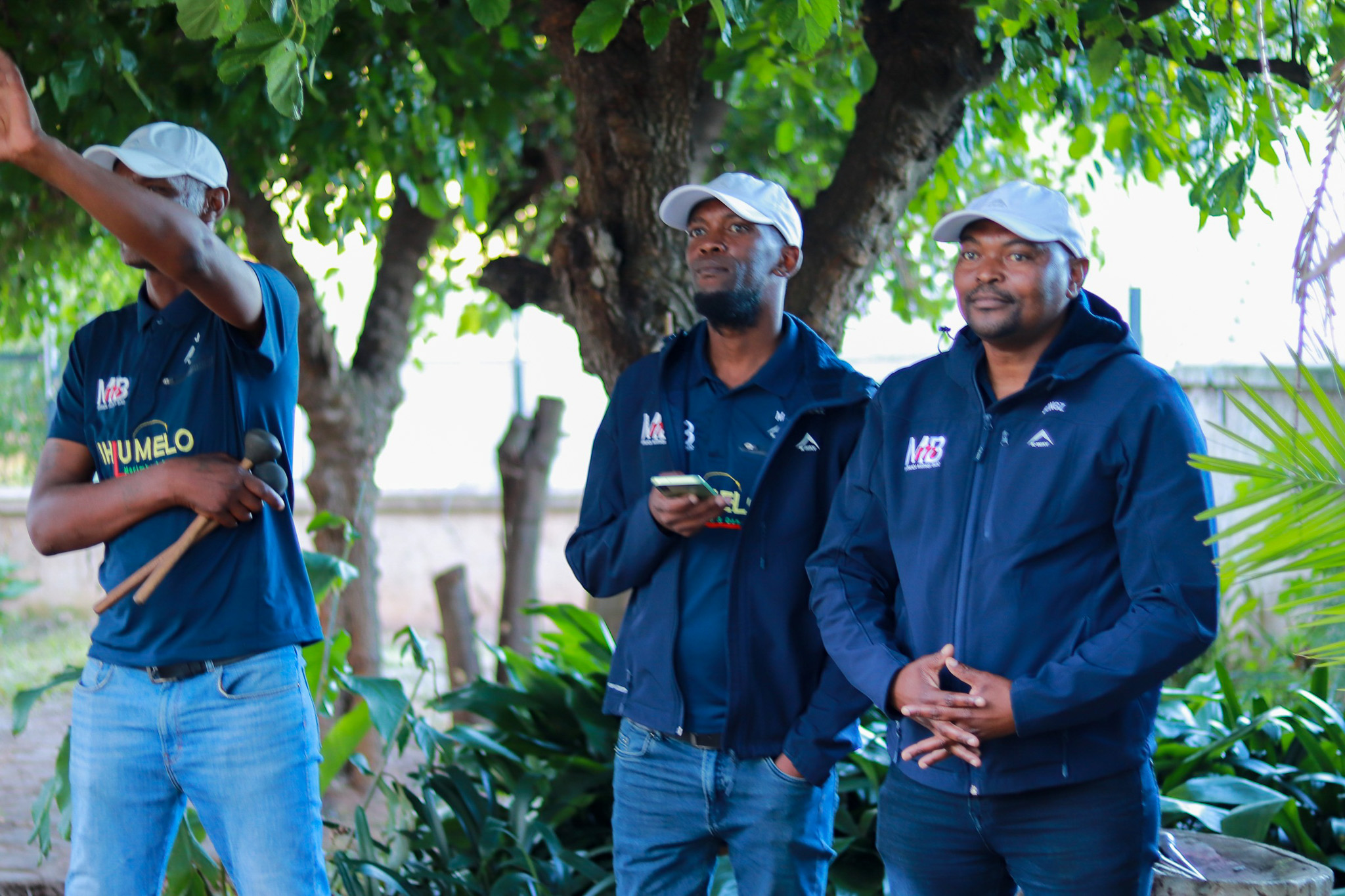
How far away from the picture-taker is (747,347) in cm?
254

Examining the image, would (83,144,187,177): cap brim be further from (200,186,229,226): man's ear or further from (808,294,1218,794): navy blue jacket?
(808,294,1218,794): navy blue jacket

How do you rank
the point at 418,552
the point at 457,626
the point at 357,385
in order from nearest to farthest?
1. the point at 357,385
2. the point at 457,626
3. the point at 418,552

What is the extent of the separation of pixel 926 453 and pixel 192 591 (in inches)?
55.7

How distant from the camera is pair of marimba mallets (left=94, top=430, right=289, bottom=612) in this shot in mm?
2248

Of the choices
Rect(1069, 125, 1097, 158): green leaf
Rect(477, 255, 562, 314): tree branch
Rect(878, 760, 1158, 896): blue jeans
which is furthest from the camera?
Rect(1069, 125, 1097, 158): green leaf

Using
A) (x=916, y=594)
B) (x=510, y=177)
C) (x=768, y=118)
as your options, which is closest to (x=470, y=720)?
(x=510, y=177)

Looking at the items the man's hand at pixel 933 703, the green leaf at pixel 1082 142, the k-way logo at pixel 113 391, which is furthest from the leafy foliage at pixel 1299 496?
the green leaf at pixel 1082 142

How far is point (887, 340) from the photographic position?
379 inches

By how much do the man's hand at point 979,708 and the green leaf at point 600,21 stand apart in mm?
1456

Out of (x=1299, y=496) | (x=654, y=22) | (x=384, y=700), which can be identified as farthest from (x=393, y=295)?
(x=1299, y=496)

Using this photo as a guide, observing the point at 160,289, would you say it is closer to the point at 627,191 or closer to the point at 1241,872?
the point at 627,191

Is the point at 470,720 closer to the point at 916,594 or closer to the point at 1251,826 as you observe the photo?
the point at 1251,826

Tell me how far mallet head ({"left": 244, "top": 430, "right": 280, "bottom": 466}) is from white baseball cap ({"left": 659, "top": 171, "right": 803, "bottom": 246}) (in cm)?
95

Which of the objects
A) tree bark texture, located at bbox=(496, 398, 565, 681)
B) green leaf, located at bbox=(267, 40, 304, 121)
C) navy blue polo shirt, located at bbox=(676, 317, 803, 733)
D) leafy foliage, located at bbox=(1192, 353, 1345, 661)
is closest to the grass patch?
tree bark texture, located at bbox=(496, 398, 565, 681)
